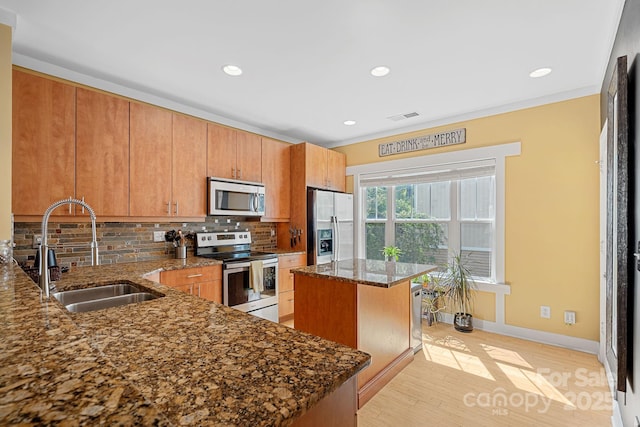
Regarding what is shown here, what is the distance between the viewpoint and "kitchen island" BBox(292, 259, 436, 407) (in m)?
2.21

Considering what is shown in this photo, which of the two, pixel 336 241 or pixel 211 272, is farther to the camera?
pixel 336 241

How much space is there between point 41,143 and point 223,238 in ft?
6.28

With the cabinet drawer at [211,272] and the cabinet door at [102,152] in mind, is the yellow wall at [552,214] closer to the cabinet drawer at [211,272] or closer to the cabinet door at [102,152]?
the cabinet drawer at [211,272]

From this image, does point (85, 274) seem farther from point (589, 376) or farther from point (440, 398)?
point (589, 376)

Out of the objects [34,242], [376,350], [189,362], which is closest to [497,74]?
[376,350]

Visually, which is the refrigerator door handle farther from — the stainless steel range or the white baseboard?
the white baseboard

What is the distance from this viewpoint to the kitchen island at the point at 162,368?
1.72 ft

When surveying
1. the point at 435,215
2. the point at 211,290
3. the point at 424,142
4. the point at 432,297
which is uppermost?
the point at 424,142

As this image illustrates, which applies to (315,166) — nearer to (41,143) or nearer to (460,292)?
(460,292)

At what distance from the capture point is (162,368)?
30.4 inches

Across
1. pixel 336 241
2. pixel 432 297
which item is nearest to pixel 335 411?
pixel 432 297

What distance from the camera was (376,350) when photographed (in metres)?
2.39

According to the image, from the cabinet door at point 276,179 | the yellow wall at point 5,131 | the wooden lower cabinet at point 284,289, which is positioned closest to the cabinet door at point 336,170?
the cabinet door at point 276,179

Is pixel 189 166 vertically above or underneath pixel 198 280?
above
